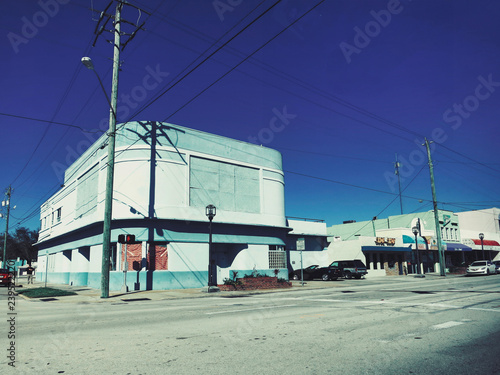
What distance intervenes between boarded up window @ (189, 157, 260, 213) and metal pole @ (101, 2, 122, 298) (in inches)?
274

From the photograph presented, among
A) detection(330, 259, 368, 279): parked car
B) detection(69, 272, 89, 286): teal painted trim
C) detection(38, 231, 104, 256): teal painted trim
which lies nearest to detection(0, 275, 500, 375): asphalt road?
detection(38, 231, 104, 256): teal painted trim

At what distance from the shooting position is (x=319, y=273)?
3162 centimetres

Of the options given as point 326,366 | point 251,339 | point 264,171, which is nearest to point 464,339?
point 326,366

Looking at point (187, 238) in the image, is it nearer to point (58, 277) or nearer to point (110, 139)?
point (110, 139)

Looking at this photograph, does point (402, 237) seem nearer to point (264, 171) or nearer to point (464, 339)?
point (264, 171)

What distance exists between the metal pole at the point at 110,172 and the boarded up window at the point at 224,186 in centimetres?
697

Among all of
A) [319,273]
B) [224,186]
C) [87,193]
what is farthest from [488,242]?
[87,193]

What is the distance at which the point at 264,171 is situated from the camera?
29.1 m

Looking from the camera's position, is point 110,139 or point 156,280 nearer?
point 110,139

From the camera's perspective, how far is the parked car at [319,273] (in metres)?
30.8

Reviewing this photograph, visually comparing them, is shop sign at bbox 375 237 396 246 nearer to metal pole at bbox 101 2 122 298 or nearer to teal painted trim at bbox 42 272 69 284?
metal pole at bbox 101 2 122 298

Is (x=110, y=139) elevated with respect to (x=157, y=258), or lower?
elevated

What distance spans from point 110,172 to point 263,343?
14146mm

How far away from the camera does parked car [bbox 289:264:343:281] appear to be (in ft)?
101
